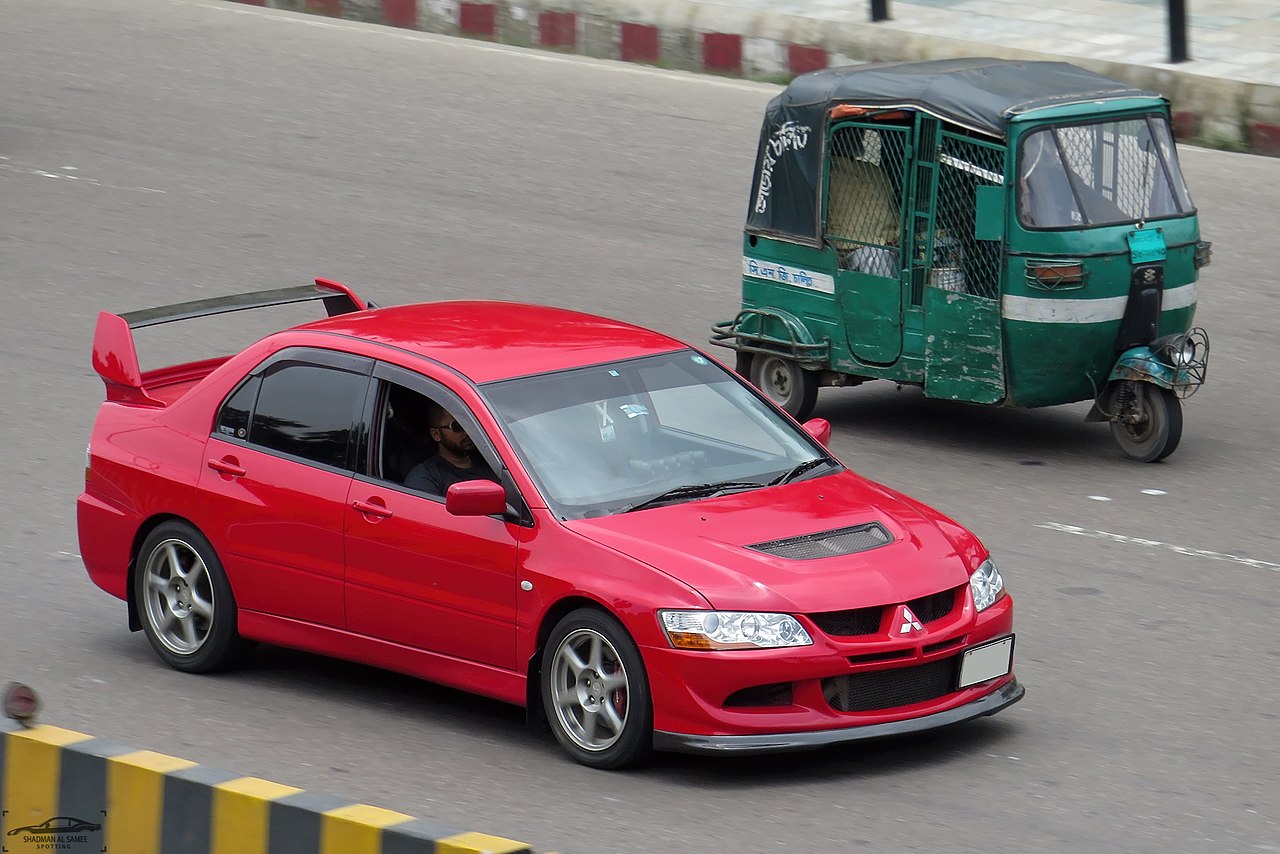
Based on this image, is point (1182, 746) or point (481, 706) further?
point (481, 706)

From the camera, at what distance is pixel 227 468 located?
8.31 metres

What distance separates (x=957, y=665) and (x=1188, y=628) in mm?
2172

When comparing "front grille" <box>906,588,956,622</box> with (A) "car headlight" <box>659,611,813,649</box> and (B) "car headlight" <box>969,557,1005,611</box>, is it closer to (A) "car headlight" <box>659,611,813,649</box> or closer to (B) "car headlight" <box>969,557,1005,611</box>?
(B) "car headlight" <box>969,557,1005,611</box>

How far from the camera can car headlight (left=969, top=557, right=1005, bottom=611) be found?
7457 mm

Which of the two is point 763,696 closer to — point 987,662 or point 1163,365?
point 987,662

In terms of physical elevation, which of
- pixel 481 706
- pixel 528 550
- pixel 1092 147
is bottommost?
pixel 481 706

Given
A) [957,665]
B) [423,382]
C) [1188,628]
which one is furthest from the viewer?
[1188,628]

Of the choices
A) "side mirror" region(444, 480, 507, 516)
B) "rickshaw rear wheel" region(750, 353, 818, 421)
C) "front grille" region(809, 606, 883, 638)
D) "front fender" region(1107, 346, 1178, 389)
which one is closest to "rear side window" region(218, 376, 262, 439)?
"side mirror" region(444, 480, 507, 516)

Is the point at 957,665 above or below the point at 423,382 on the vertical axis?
below

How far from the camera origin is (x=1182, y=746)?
7.60 m

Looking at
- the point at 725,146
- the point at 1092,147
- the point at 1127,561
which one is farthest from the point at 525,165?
the point at 1127,561

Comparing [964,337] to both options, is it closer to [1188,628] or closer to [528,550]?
[1188,628]

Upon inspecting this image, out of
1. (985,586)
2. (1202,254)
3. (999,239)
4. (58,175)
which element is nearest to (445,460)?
(985,586)

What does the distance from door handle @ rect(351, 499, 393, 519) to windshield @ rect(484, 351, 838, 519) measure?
0.56 meters
